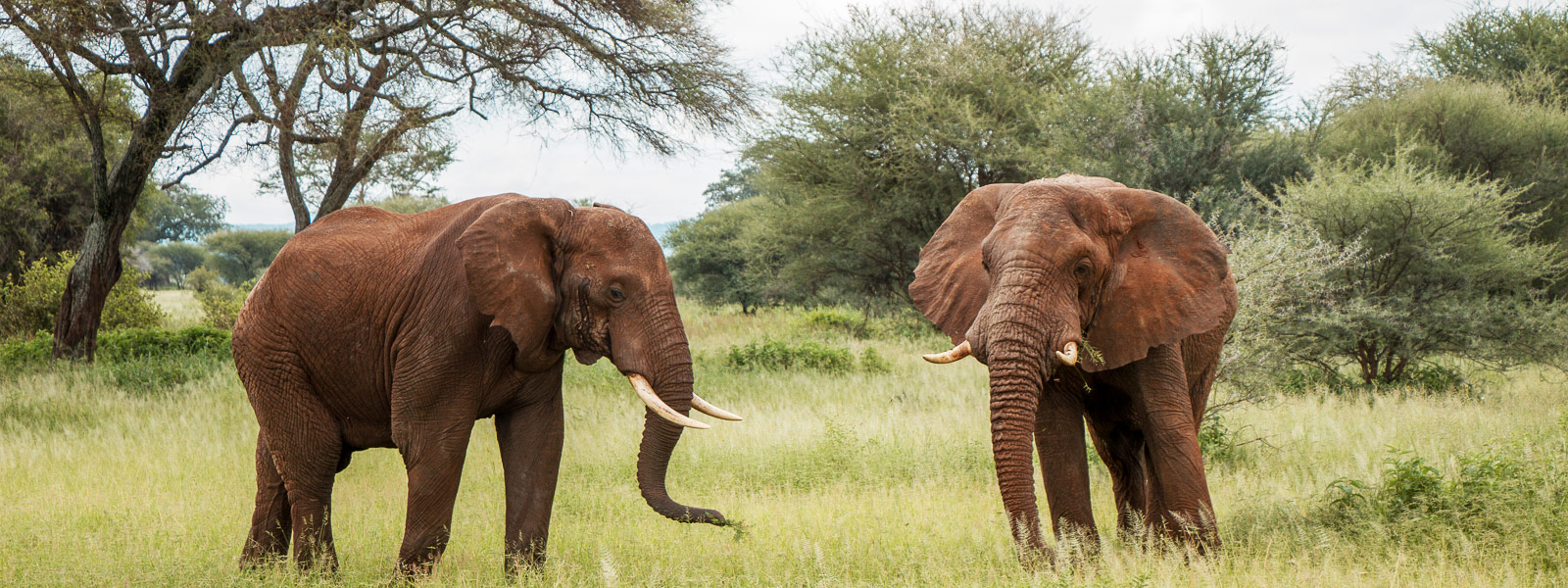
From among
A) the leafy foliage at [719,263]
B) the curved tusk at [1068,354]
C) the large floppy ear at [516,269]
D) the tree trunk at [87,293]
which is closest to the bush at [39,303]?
the tree trunk at [87,293]

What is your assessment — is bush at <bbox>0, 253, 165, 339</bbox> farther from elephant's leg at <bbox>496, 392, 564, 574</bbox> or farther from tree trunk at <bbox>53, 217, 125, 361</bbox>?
elephant's leg at <bbox>496, 392, 564, 574</bbox>

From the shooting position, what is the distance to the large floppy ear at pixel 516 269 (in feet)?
16.8

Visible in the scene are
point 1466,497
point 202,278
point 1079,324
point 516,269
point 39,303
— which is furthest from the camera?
point 202,278

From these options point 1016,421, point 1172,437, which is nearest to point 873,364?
point 1172,437

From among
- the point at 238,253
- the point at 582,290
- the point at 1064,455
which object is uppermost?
the point at 238,253

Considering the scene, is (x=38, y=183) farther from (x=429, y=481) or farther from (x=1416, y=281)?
(x=1416, y=281)

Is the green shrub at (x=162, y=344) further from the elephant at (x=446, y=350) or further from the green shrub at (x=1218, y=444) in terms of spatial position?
the green shrub at (x=1218, y=444)

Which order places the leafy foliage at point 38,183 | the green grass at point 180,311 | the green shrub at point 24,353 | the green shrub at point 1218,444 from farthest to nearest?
the green grass at point 180,311
the leafy foliage at point 38,183
the green shrub at point 24,353
the green shrub at point 1218,444

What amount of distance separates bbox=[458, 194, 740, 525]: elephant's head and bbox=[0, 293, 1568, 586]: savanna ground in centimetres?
93

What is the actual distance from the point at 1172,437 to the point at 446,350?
3321 mm

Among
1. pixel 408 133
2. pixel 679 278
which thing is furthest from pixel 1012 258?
pixel 679 278

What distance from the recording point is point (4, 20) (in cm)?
1411

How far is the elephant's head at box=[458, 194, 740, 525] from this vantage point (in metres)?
5.13

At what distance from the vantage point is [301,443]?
5.85 meters
